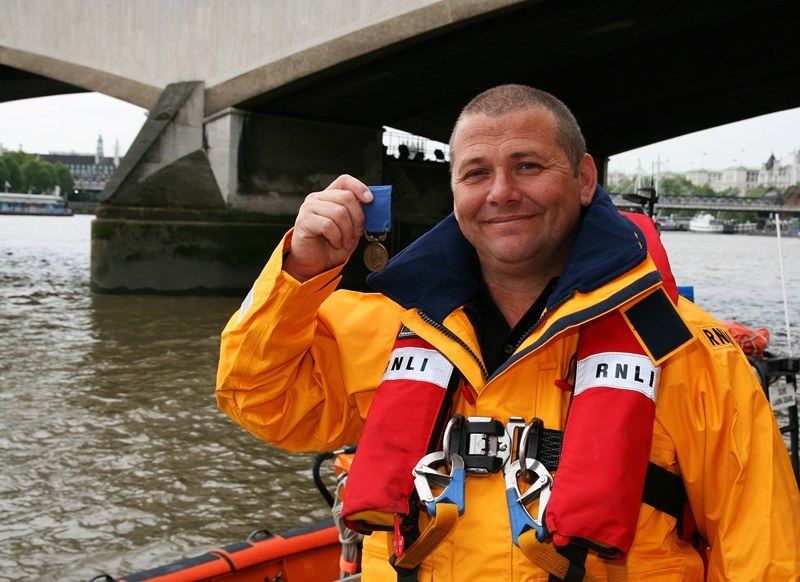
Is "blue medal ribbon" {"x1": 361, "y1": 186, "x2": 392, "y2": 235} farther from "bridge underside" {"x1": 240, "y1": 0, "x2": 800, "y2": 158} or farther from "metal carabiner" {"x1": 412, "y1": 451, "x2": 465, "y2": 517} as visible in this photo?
"bridge underside" {"x1": 240, "y1": 0, "x2": 800, "y2": 158}

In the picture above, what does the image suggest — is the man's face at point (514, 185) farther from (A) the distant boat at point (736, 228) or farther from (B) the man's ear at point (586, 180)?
(A) the distant boat at point (736, 228)

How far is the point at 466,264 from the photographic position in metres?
2.35

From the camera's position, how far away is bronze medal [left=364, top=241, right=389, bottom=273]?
2.33 meters

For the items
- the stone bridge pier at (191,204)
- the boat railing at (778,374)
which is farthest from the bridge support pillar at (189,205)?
the boat railing at (778,374)

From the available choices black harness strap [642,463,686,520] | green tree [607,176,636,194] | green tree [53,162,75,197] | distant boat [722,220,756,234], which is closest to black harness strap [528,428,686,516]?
black harness strap [642,463,686,520]

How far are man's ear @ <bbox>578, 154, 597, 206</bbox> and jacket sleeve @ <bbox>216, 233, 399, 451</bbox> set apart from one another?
0.59 m

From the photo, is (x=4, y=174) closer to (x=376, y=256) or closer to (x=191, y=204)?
(x=191, y=204)

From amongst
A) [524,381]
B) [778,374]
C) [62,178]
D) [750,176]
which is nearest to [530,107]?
[524,381]

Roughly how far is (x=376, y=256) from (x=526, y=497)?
2.51 ft

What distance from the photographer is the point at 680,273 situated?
31.1 meters

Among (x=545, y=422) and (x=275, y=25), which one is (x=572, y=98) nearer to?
(x=275, y=25)

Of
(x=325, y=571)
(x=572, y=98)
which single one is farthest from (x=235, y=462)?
(x=572, y=98)

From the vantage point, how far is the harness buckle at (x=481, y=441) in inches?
78.3

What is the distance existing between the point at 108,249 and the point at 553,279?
17253mm
